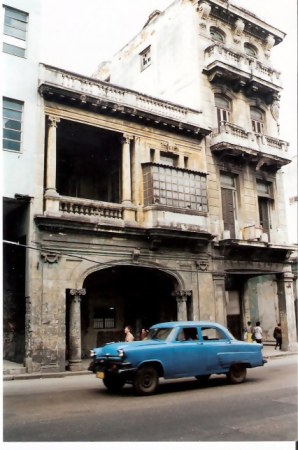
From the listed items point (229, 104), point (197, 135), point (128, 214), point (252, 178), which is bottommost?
point (128, 214)

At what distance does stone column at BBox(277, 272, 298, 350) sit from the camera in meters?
20.0

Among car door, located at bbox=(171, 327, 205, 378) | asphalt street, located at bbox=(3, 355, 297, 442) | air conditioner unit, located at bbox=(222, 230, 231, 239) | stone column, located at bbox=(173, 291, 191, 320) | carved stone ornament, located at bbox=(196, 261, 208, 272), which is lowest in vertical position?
asphalt street, located at bbox=(3, 355, 297, 442)

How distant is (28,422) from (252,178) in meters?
15.7

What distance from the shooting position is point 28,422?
7172 mm

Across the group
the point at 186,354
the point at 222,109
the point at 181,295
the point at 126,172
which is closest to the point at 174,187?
the point at 126,172

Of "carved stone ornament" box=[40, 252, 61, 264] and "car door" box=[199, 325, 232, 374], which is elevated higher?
"carved stone ornament" box=[40, 252, 61, 264]

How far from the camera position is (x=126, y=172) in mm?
16531

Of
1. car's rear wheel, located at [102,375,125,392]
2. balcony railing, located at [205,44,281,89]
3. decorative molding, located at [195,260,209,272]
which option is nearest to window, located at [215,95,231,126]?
balcony railing, located at [205,44,281,89]

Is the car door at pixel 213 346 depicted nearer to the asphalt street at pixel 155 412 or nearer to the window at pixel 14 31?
the asphalt street at pixel 155 412

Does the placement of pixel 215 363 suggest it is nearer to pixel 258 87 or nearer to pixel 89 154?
pixel 89 154

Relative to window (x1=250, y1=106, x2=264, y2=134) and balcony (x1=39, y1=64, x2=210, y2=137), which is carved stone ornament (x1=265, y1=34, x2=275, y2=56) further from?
balcony (x1=39, y1=64, x2=210, y2=137)

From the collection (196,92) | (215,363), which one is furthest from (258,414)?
(196,92)

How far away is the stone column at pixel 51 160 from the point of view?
1448cm

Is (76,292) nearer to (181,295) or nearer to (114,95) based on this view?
(181,295)
